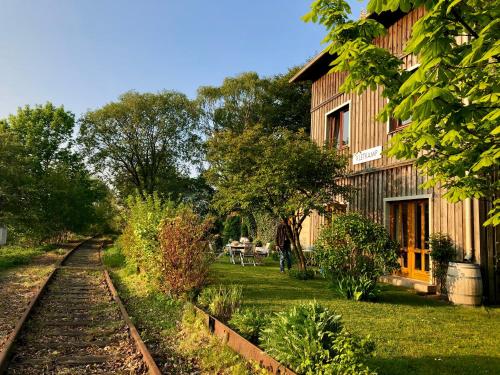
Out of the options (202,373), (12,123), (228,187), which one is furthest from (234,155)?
(12,123)

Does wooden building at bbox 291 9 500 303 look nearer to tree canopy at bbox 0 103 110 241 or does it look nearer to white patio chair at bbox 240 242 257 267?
white patio chair at bbox 240 242 257 267

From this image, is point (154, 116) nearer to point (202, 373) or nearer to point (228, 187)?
point (228, 187)

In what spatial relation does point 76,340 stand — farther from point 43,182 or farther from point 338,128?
point 43,182

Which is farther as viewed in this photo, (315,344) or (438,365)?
(438,365)

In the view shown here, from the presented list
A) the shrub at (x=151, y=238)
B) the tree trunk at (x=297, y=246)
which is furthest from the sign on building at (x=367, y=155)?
the shrub at (x=151, y=238)

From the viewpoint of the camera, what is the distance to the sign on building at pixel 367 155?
42.8ft

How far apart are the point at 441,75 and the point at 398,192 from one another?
9.40 metres

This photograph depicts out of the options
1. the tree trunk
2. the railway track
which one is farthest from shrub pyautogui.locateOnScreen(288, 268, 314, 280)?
the railway track

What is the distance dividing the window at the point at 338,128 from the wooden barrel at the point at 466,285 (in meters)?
6.77

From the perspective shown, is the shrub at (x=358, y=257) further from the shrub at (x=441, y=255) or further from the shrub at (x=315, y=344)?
the shrub at (x=315, y=344)

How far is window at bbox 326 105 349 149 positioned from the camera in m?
15.5

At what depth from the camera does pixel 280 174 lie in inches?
460

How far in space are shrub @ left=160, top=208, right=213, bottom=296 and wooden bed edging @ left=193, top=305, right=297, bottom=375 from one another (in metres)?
1.77

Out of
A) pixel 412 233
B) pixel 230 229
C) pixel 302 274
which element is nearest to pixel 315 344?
pixel 302 274
